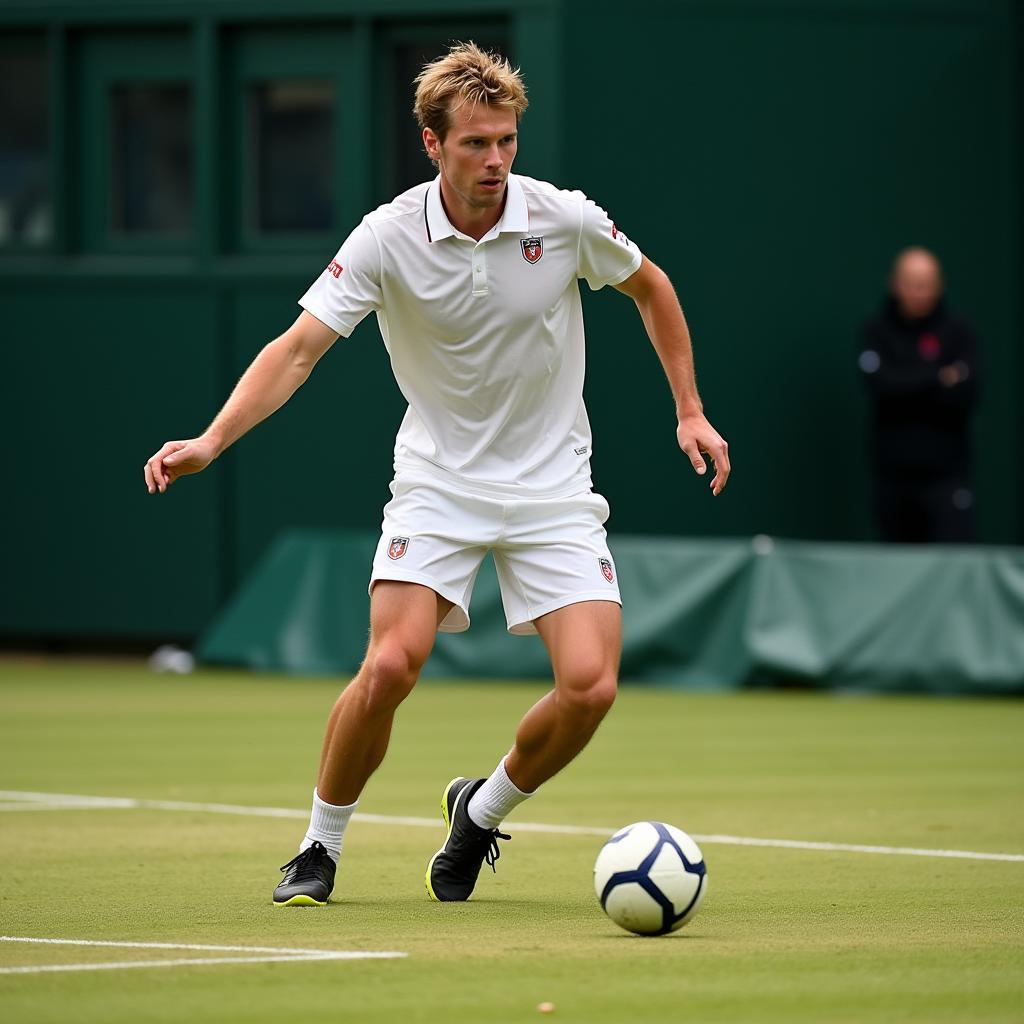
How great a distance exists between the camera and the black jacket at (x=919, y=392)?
1619 centimetres

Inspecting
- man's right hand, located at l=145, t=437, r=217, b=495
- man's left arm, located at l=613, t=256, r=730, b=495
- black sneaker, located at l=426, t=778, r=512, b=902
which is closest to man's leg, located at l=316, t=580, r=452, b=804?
black sneaker, located at l=426, t=778, r=512, b=902

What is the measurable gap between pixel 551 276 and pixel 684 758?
15.9 ft

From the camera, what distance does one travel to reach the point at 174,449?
21.5 feet

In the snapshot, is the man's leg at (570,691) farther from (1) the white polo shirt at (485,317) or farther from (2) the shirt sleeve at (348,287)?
(2) the shirt sleeve at (348,287)

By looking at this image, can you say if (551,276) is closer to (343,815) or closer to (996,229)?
(343,815)

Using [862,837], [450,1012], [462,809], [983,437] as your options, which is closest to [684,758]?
[862,837]

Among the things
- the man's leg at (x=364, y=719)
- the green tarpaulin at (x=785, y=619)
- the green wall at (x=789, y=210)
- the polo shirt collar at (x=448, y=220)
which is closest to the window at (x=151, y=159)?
the green wall at (x=789, y=210)

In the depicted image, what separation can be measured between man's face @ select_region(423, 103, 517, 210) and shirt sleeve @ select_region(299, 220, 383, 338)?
32 centimetres

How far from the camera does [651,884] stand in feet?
20.5

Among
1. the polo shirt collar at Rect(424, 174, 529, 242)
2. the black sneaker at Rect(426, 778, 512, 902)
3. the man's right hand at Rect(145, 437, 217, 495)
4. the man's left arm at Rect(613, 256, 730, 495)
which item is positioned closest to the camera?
the man's right hand at Rect(145, 437, 217, 495)

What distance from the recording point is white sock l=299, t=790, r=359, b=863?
7.01 m

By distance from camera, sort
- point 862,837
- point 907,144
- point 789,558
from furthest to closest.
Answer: point 907,144 → point 789,558 → point 862,837

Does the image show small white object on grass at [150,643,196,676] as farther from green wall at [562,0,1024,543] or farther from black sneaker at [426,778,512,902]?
black sneaker at [426,778,512,902]

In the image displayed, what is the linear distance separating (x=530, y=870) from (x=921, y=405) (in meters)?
9.14
